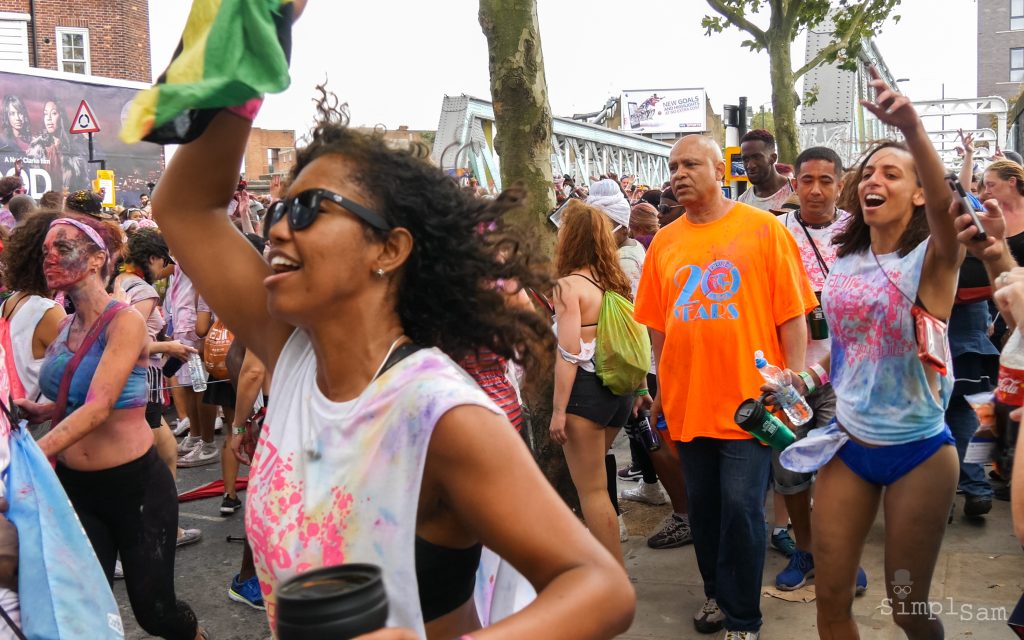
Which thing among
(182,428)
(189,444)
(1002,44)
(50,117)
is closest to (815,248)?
(189,444)

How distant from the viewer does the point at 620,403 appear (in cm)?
509

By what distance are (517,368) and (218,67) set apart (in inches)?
112

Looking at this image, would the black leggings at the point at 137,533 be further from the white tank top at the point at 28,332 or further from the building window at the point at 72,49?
the building window at the point at 72,49

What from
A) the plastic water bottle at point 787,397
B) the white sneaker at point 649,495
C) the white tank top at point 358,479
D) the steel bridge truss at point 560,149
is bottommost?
the white sneaker at point 649,495

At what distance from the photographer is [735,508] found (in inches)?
164

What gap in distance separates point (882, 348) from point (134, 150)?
77.2ft

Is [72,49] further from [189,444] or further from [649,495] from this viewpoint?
[649,495]

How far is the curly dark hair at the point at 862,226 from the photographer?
3.60 m

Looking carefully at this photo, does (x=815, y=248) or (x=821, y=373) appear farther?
(x=815, y=248)

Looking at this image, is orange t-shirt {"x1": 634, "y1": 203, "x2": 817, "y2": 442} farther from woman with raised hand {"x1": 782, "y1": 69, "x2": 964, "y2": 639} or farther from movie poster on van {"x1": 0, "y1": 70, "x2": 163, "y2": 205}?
movie poster on van {"x1": 0, "y1": 70, "x2": 163, "y2": 205}

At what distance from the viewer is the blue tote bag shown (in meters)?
2.61

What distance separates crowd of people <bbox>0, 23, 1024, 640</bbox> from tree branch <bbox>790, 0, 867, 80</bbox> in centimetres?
943

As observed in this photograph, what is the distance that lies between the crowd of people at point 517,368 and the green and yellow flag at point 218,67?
9.8 inches

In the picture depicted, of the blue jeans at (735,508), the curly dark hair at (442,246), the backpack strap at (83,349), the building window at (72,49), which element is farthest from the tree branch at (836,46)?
the building window at (72,49)
